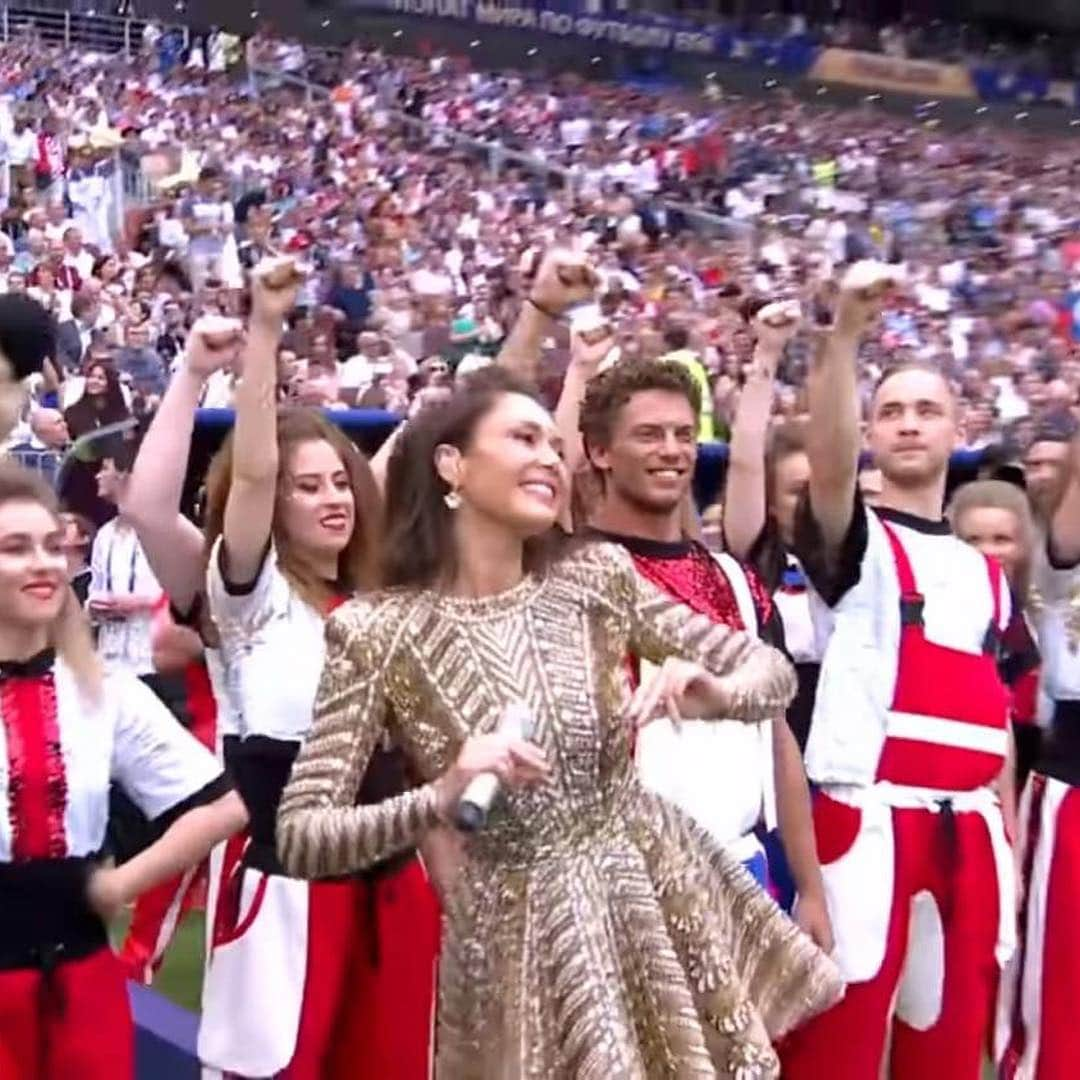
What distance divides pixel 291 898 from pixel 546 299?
1236 mm

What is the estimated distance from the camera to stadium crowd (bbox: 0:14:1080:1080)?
4.07 m

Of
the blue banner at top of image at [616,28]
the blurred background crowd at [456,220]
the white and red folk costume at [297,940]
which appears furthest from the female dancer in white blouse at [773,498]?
the blue banner at top of image at [616,28]

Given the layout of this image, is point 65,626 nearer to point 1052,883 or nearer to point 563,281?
point 563,281

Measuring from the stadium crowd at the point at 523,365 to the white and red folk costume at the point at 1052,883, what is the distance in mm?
20

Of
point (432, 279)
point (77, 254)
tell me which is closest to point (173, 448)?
point (77, 254)

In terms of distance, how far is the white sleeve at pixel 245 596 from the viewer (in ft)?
13.5

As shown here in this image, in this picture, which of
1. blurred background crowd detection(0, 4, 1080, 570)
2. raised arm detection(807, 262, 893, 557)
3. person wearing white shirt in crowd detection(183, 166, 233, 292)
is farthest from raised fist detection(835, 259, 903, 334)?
person wearing white shirt in crowd detection(183, 166, 233, 292)

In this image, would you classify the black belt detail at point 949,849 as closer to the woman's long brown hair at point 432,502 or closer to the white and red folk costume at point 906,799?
the white and red folk costume at point 906,799

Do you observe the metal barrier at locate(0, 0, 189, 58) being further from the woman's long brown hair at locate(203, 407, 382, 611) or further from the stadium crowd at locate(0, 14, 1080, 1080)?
the woman's long brown hair at locate(203, 407, 382, 611)

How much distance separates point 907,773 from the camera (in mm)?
4398

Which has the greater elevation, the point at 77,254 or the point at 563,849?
the point at 563,849

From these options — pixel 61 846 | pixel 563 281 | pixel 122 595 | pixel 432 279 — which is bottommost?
pixel 432 279

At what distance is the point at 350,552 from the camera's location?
434 centimetres

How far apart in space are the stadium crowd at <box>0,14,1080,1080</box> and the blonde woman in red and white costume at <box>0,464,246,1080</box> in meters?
0.23
